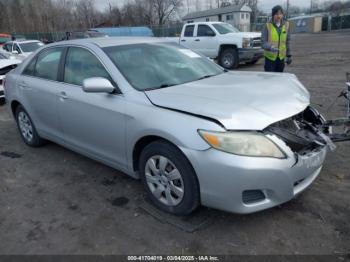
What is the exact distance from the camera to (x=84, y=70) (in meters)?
3.79

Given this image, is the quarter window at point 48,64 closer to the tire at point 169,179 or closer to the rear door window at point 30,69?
the rear door window at point 30,69

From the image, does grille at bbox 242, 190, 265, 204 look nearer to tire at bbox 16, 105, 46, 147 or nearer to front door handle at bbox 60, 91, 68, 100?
front door handle at bbox 60, 91, 68, 100

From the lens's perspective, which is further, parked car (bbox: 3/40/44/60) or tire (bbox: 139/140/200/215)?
parked car (bbox: 3/40/44/60)

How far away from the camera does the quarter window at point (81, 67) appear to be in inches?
141

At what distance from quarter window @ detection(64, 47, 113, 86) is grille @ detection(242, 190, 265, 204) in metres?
1.81

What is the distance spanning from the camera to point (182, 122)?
108 inches

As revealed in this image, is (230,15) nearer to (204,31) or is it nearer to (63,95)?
(204,31)

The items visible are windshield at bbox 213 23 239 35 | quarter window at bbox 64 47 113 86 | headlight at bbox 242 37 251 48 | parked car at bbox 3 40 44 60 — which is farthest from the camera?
parked car at bbox 3 40 44 60

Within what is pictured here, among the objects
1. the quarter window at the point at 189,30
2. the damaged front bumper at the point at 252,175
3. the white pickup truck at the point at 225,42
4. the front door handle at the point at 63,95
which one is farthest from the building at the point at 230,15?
the damaged front bumper at the point at 252,175

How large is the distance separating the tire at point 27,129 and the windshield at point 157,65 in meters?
2.12

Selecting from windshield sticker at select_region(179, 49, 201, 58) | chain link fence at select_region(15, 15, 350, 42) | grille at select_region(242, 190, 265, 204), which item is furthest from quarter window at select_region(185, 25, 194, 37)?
chain link fence at select_region(15, 15, 350, 42)

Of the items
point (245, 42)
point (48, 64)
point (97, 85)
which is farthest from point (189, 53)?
point (245, 42)

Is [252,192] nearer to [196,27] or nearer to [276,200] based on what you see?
[276,200]

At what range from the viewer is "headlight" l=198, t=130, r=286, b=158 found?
2531 mm
